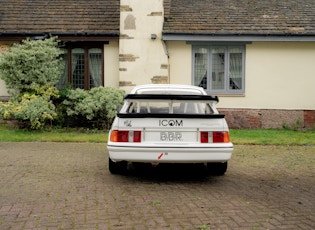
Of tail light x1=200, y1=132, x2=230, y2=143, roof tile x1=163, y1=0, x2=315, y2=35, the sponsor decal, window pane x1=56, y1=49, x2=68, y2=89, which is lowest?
tail light x1=200, y1=132, x2=230, y2=143

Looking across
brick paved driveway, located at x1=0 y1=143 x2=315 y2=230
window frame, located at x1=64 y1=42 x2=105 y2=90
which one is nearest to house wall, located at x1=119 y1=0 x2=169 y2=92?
window frame, located at x1=64 y1=42 x2=105 y2=90

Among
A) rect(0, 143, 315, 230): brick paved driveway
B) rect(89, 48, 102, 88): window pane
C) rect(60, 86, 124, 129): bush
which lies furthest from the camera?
rect(89, 48, 102, 88): window pane

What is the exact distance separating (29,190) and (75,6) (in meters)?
12.0

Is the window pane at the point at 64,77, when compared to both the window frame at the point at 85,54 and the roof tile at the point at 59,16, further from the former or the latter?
the roof tile at the point at 59,16

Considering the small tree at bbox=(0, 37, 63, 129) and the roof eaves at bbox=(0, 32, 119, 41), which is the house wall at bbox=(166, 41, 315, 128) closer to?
the roof eaves at bbox=(0, 32, 119, 41)

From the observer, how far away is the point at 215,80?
49.7 ft

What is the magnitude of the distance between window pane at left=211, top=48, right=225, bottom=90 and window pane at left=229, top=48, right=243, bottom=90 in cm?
30

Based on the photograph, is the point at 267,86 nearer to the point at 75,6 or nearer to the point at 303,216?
the point at 75,6

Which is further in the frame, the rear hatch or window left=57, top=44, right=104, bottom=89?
window left=57, top=44, right=104, bottom=89

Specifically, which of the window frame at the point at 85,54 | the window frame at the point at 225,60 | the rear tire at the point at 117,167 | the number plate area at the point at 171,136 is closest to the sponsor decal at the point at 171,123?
the number plate area at the point at 171,136

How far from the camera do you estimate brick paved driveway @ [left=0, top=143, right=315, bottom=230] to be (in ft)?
15.2

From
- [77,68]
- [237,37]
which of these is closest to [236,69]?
[237,37]

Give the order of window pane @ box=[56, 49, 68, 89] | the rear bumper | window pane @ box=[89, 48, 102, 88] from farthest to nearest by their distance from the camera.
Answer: window pane @ box=[56, 49, 68, 89] → window pane @ box=[89, 48, 102, 88] → the rear bumper

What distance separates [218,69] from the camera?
15109 mm
